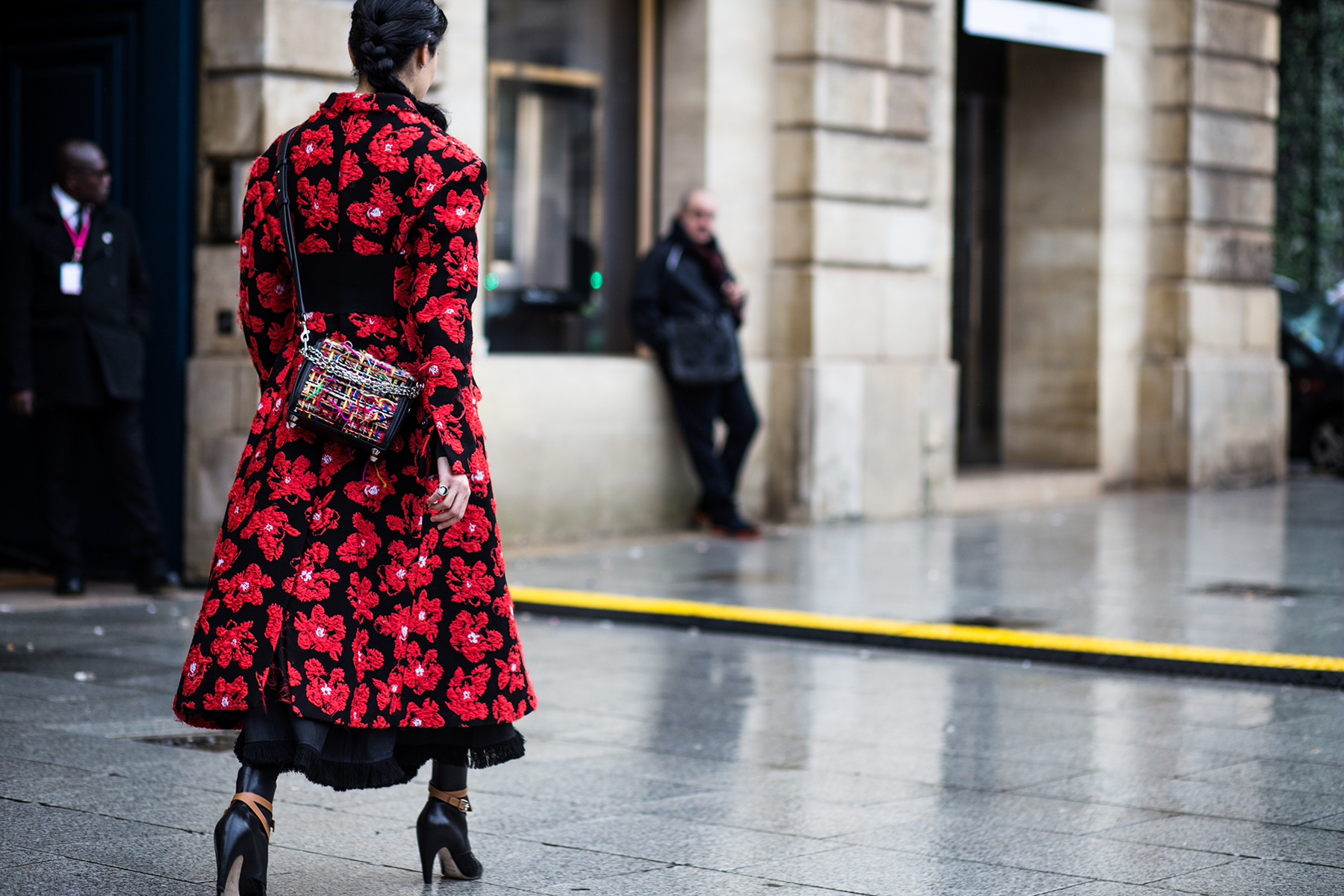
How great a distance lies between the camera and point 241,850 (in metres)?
3.79

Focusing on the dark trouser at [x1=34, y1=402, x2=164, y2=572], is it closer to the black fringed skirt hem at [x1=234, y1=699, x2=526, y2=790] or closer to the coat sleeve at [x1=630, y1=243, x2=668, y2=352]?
the coat sleeve at [x1=630, y1=243, x2=668, y2=352]

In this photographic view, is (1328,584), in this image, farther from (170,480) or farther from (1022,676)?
(170,480)

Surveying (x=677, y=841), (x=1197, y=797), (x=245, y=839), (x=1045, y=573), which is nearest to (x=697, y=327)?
(x=1045, y=573)

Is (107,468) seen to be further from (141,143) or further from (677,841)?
(677,841)

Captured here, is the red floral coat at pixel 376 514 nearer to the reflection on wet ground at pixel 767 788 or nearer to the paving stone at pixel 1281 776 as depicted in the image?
the reflection on wet ground at pixel 767 788

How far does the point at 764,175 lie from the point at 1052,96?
12.8 ft

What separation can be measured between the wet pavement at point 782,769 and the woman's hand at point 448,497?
2.66 ft

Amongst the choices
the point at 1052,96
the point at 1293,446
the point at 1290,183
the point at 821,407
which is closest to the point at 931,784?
the point at 821,407

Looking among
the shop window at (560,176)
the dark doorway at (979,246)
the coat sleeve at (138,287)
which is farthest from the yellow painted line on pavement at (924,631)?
the dark doorway at (979,246)

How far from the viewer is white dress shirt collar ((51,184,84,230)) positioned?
8.78m

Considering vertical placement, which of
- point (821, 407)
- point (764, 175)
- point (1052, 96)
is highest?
point (1052, 96)

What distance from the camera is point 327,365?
152 inches

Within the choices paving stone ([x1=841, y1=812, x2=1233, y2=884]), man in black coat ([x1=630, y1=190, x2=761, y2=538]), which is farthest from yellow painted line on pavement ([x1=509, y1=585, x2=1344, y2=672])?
man in black coat ([x1=630, y1=190, x2=761, y2=538])

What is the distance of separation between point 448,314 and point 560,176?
27.0 ft
